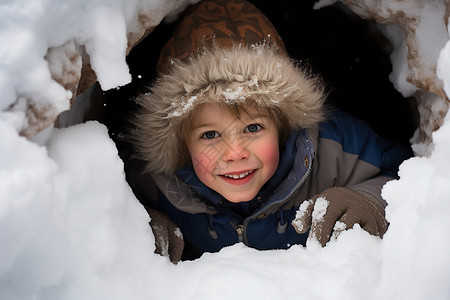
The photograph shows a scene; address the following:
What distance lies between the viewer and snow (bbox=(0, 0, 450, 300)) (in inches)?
32.3

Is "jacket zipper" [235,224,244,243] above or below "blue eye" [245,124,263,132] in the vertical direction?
below

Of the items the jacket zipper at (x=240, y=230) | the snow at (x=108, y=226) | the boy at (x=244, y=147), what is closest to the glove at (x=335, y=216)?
the boy at (x=244, y=147)

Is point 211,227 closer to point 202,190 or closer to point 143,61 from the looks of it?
point 202,190

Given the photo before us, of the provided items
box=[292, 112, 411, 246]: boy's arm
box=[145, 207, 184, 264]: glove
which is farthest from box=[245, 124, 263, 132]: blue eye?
box=[145, 207, 184, 264]: glove

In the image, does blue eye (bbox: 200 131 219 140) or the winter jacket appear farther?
the winter jacket

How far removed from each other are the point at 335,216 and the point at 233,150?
0.40 m

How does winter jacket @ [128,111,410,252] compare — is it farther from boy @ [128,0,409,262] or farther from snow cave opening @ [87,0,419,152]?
snow cave opening @ [87,0,419,152]

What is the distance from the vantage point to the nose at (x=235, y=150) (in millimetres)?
1494

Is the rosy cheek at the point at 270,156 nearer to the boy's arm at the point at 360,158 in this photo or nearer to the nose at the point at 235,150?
the nose at the point at 235,150

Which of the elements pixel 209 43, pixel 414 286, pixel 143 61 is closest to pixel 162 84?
pixel 209 43

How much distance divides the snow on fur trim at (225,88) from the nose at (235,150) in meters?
0.15


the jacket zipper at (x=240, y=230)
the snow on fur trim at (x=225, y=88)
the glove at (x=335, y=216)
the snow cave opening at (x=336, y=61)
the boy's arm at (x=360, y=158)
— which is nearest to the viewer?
the glove at (x=335, y=216)

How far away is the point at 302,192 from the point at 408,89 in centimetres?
56

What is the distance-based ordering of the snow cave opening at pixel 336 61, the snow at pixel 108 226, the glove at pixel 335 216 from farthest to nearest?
the snow cave opening at pixel 336 61
the glove at pixel 335 216
the snow at pixel 108 226
